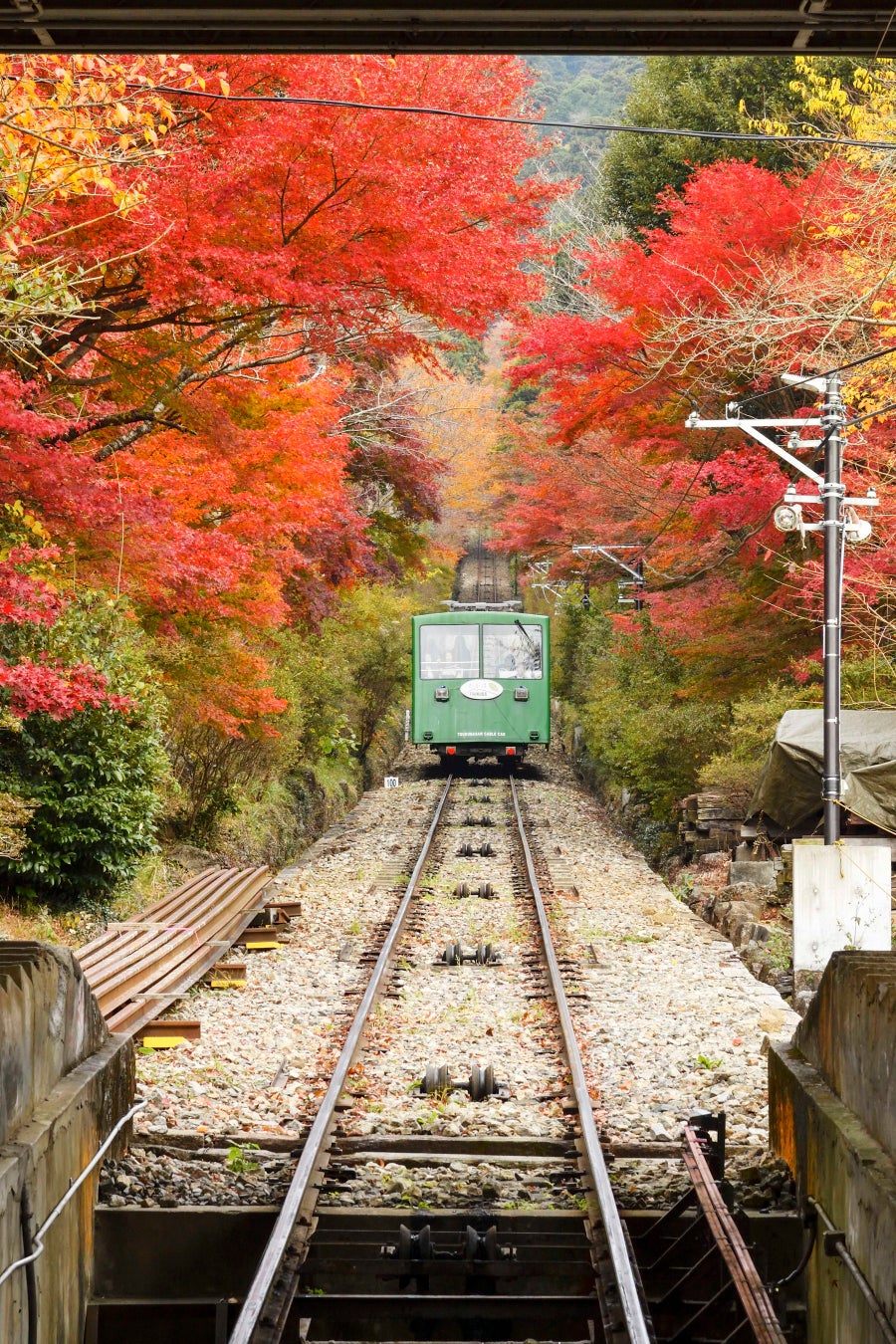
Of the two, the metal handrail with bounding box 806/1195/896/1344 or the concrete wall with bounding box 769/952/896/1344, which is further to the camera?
the concrete wall with bounding box 769/952/896/1344

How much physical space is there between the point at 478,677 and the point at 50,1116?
21.5m

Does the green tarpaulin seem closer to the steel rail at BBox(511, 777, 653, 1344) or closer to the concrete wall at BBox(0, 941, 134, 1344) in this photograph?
the steel rail at BBox(511, 777, 653, 1344)

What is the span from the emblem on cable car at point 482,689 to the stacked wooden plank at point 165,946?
12998 millimetres

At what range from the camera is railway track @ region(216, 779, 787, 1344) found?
16.0 feet

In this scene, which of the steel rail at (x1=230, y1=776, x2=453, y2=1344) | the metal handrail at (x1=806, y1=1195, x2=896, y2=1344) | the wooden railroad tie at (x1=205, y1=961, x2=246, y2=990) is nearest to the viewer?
the metal handrail at (x1=806, y1=1195, x2=896, y2=1344)

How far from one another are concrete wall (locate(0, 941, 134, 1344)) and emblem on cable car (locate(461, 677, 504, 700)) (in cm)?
2022

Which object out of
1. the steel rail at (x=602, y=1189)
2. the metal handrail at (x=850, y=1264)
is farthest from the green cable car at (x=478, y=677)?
the metal handrail at (x=850, y=1264)

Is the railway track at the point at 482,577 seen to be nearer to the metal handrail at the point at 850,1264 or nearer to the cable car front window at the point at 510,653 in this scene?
the cable car front window at the point at 510,653

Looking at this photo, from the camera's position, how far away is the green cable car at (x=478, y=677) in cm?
2625

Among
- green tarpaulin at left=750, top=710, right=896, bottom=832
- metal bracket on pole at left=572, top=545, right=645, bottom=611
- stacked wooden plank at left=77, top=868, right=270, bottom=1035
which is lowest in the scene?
stacked wooden plank at left=77, top=868, right=270, bottom=1035

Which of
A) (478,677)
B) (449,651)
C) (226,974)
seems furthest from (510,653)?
(226,974)

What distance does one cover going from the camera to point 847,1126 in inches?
188

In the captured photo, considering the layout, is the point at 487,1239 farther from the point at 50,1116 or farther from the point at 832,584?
the point at 832,584

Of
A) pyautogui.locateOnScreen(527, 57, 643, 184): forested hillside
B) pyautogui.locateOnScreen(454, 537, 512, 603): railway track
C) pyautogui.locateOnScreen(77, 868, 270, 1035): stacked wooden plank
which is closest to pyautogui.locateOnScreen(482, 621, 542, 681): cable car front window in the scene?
pyautogui.locateOnScreen(77, 868, 270, 1035): stacked wooden plank
